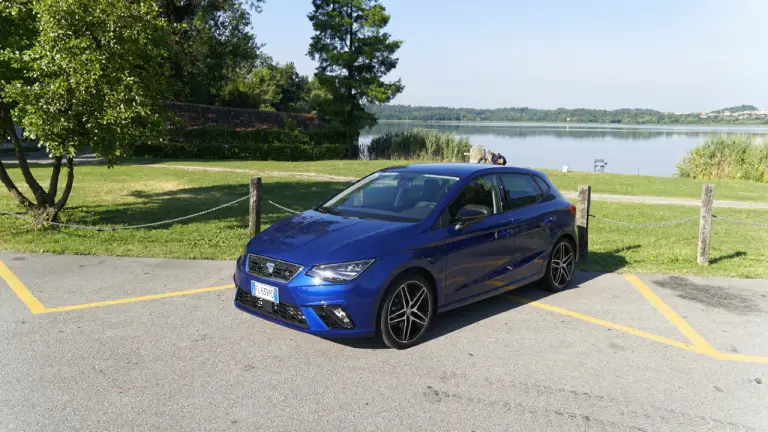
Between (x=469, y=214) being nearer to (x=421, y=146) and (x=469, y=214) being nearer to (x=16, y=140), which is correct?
(x=16, y=140)

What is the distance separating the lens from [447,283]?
5695 millimetres

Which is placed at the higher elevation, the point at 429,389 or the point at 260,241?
the point at 260,241

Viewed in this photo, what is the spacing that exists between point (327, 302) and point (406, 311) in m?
0.75

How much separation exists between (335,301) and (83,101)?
6.62m

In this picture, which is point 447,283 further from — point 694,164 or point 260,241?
point 694,164

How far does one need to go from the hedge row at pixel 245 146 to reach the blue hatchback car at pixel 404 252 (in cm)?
2546

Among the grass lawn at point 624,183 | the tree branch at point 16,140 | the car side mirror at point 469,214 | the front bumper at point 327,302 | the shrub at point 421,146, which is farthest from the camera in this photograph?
the shrub at point 421,146

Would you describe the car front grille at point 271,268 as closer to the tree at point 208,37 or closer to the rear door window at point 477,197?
the rear door window at point 477,197

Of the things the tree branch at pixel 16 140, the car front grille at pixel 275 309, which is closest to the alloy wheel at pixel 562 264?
the car front grille at pixel 275 309

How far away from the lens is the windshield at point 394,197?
19.5 feet

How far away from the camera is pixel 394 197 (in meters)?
6.30

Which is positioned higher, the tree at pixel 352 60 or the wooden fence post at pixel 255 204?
the tree at pixel 352 60

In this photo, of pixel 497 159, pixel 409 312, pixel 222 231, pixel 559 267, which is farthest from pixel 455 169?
pixel 497 159

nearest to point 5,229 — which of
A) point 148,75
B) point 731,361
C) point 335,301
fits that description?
point 148,75
